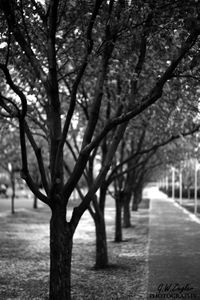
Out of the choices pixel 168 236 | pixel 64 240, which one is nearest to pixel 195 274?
pixel 64 240

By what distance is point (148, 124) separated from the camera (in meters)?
12.2

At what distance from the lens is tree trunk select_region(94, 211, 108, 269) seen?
10.9 metres

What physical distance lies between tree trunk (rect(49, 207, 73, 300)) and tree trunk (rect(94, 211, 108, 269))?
401cm

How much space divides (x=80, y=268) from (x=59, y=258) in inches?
165

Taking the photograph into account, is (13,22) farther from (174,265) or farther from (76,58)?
(174,265)

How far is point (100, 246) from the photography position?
36.3 feet

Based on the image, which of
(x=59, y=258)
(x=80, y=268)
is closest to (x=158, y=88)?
(x=59, y=258)

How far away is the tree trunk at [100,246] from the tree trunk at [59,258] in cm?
401

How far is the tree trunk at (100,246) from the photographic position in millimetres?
10852

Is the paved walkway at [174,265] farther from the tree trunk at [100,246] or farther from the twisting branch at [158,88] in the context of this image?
the twisting branch at [158,88]

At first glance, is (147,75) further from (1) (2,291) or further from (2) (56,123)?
(1) (2,291)
